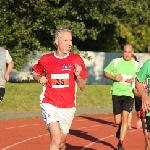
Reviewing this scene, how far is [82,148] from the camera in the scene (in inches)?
604

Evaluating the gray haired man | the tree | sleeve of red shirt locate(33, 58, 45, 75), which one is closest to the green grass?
the tree

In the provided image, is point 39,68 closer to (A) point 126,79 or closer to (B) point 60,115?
(B) point 60,115

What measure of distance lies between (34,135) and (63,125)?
7.08 m

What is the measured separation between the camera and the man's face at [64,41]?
10.8 m

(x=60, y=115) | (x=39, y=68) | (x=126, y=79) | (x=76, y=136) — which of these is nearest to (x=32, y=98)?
(x=76, y=136)

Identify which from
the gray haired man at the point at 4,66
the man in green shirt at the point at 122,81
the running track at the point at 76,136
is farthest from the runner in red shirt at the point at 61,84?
the man in green shirt at the point at 122,81

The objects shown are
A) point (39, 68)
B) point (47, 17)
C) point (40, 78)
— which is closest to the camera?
point (40, 78)

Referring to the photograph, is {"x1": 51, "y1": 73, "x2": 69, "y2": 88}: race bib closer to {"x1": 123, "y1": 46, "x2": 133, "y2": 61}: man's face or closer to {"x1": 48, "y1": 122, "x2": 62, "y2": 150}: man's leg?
{"x1": 48, "y1": 122, "x2": 62, "y2": 150}: man's leg

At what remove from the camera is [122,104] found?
15.8 metres

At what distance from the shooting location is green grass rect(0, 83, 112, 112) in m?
26.8

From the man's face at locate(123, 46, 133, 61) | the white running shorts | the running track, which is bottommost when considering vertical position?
the running track

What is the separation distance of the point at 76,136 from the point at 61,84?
280 inches

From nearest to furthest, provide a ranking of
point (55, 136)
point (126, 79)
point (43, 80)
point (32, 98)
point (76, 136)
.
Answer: point (55, 136) → point (43, 80) → point (126, 79) → point (76, 136) → point (32, 98)

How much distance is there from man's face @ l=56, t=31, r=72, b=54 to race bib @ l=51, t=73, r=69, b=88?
0.37 meters
